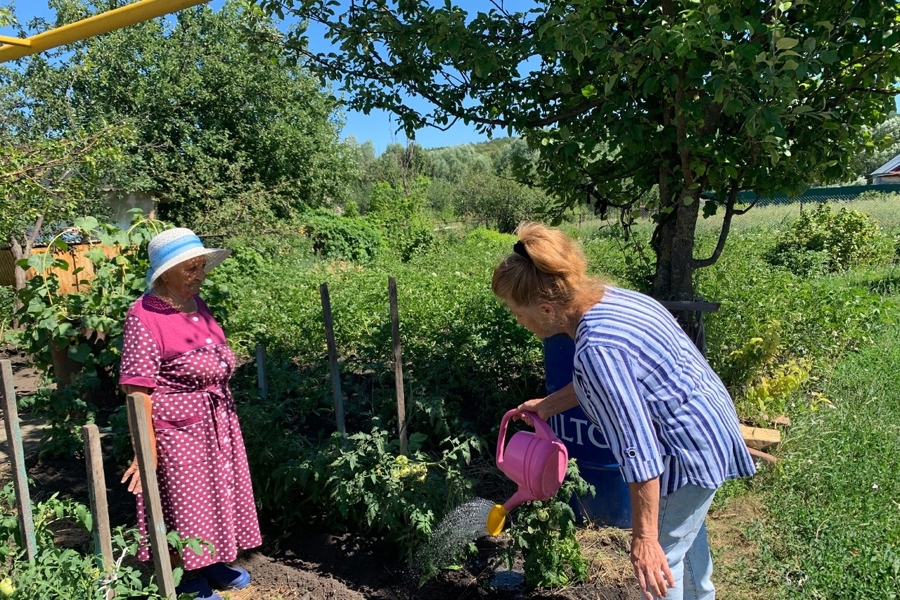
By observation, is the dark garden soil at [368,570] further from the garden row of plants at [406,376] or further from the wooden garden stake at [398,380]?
the wooden garden stake at [398,380]

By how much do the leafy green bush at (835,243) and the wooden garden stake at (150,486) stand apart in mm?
9359

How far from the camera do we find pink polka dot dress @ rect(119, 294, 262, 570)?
2.10 meters

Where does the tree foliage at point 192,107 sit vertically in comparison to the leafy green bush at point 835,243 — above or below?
above

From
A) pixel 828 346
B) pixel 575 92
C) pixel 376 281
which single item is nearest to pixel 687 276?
pixel 575 92

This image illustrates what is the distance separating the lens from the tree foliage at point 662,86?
8.21 feet

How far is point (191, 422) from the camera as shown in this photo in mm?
2227

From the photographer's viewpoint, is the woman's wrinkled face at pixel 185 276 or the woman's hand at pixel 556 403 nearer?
the woman's hand at pixel 556 403

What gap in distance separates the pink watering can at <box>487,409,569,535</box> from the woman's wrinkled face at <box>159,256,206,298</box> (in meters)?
1.24

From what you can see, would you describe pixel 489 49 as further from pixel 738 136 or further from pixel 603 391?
pixel 603 391

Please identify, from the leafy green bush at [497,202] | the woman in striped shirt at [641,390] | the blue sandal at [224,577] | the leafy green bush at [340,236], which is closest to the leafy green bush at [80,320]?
the blue sandal at [224,577]

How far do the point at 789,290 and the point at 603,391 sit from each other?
4028 millimetres

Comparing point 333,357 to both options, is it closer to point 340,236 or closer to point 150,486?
point 150,486

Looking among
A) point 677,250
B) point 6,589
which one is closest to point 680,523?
point 6,589

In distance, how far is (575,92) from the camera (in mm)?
3516
